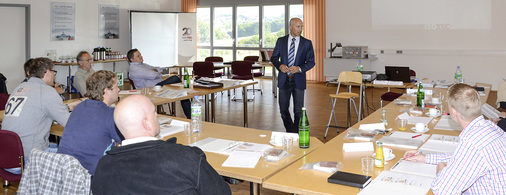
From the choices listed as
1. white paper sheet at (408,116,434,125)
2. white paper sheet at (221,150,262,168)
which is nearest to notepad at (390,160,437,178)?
white paper sheet at (221,150,262,168)

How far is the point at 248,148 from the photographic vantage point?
10.6 feet

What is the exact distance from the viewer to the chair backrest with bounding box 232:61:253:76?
1011 cm

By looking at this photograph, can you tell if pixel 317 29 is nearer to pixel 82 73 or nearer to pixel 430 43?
pixel 430 43

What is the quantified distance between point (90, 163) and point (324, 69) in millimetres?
9519

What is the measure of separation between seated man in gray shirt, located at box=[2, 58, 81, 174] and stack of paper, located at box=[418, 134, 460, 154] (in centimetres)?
276

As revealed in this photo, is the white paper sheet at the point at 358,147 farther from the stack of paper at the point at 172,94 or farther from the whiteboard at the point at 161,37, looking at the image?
the whiteboard at the point at 161,37

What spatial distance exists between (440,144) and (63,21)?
10.1m

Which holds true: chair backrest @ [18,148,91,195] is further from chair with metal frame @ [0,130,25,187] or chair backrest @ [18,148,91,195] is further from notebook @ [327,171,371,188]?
notebook @ [327,171,371,188]

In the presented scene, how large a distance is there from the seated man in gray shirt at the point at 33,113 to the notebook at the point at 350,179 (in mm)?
2412

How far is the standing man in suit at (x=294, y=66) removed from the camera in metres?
6.07

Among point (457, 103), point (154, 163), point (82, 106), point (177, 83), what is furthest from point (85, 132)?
point (177, 83)

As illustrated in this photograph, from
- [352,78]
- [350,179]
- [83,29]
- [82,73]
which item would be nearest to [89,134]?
[350,179]

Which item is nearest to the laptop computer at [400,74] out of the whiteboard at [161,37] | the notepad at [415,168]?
the notepad at [415,168]

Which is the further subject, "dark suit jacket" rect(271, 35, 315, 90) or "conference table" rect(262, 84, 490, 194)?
"dark suit jacket" rect(271, 35, 315, 90)
